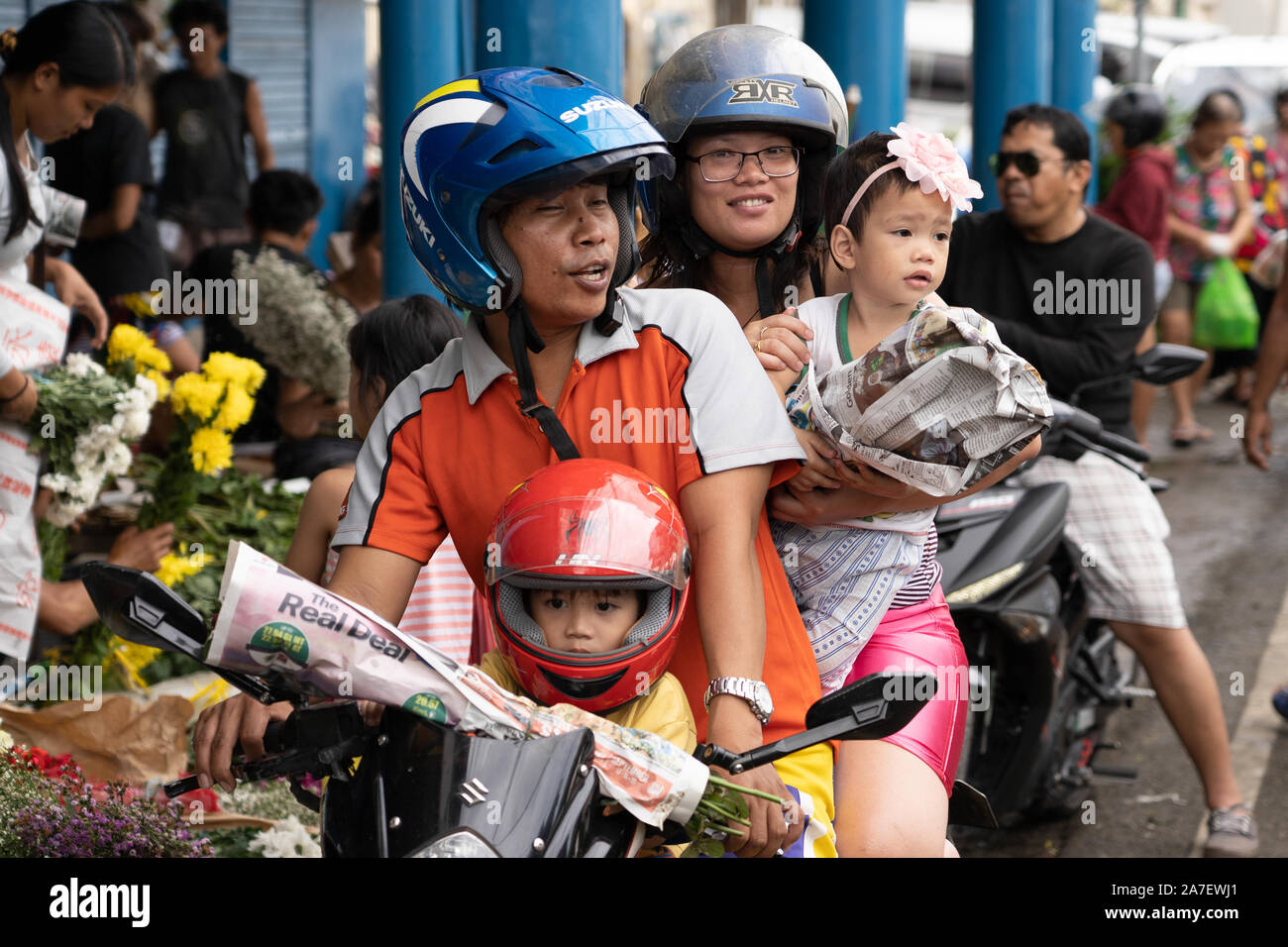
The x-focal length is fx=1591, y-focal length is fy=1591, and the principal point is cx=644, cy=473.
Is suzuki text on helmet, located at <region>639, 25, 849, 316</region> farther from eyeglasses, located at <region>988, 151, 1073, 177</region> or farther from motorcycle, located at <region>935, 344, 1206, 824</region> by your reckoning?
eyeglasses, located at <region>988, 151, 1073, 177</region>

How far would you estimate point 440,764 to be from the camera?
2.02 m

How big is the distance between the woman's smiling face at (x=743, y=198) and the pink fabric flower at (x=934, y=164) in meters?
0.32

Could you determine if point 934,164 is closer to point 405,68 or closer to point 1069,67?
point 405,68

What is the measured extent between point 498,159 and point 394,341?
4.63 ft

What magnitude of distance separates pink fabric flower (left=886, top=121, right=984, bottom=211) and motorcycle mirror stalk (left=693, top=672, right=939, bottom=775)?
40.9 inches

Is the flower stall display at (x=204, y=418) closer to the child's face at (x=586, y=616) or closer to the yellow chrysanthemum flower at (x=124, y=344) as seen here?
the yellow chrysanthemum flower at (x=124, y=344)

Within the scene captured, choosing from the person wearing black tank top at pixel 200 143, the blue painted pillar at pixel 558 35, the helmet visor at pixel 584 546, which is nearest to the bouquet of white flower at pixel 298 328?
the blue painted pillar at pixel 558 35

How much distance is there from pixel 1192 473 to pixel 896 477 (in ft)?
29.1

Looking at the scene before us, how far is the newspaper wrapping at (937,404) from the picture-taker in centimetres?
231

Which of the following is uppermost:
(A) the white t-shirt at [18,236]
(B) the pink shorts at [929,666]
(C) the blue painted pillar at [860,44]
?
(C) the blue painted pillar at [860,44]

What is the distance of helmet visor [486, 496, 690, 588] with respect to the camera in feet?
7.16

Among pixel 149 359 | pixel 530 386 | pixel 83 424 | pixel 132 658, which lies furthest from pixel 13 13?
pixel 530 386

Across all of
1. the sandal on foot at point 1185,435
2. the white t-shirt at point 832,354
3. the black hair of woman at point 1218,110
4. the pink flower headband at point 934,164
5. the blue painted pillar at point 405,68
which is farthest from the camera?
the black hair of woman at point 1218,110

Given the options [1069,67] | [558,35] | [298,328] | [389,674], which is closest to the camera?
[389,674]
